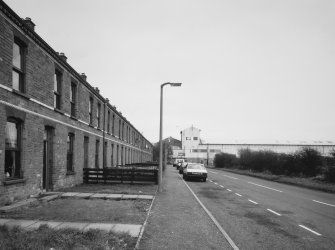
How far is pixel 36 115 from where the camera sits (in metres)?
13.7

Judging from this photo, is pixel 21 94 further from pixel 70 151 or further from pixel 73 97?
pixel 73 97

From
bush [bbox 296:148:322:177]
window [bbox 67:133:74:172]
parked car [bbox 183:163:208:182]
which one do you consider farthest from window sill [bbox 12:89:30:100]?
bush [bbox 296:148:322:177]

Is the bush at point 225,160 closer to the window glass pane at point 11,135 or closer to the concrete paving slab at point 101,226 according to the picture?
the window glass pane at point 11,135

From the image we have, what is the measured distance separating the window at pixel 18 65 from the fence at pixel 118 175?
370 inches

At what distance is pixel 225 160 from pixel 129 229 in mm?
55113

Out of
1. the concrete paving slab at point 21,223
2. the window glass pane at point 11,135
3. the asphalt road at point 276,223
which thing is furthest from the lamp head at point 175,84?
the concrete paving slab at point 21,223

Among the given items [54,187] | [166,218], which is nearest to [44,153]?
[54,187]

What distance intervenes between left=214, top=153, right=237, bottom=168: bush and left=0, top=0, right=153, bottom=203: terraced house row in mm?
40838

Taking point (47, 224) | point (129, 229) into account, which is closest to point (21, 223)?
point (47, 224)

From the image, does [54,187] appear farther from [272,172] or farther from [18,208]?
[272,172]

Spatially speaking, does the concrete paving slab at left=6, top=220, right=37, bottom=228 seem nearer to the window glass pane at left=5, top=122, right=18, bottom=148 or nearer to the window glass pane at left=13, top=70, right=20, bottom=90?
the window glass pane at left=5, top=122, right=18, bottom=148

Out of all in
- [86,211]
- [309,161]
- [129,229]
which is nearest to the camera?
[129,229]

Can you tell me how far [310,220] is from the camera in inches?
408

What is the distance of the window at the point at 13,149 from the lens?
11633mm
